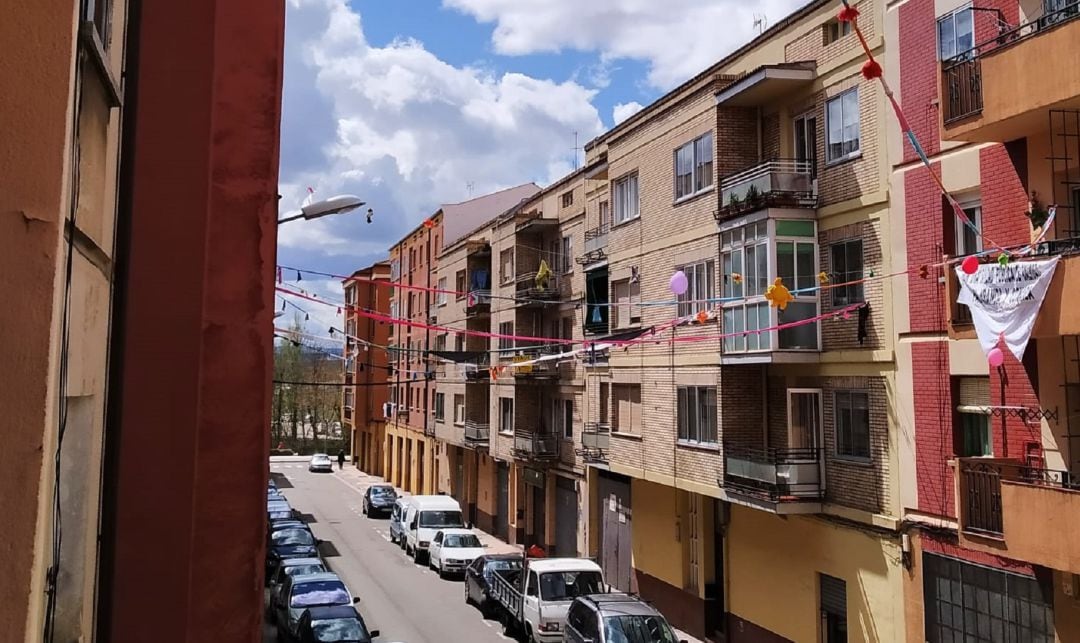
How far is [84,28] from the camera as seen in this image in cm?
291

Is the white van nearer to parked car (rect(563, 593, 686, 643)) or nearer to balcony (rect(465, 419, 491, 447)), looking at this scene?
balcony (rect(465, 419, 491, 447))

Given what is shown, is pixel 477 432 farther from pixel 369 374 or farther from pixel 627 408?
pixel 369 374

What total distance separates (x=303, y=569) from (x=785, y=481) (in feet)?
45.8

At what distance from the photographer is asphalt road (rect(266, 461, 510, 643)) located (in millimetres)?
22500

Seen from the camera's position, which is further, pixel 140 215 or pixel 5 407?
pixel 140 215

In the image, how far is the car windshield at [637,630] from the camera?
54.0 ft

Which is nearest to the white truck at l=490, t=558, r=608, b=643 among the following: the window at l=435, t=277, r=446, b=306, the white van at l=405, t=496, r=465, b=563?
the white van at l=405, t=496, r=465, b=563

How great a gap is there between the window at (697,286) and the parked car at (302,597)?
438 inches

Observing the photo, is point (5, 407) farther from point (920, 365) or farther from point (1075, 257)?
point (920, 365)

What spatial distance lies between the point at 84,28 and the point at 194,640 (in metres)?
2.44

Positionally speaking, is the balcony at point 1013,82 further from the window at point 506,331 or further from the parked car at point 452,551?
the window at point 506,331

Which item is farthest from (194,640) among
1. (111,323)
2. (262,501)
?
(111,323)

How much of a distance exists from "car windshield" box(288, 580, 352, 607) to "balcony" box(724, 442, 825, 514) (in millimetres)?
10236

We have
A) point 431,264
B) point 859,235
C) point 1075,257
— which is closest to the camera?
point 1075,257
